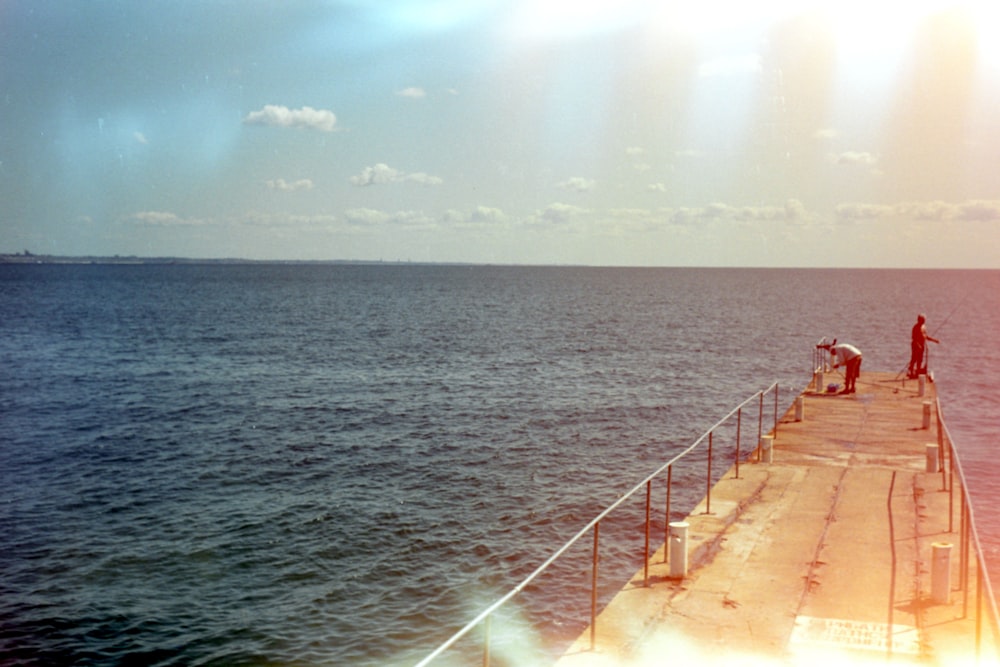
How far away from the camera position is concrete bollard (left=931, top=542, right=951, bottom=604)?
11.4 metres

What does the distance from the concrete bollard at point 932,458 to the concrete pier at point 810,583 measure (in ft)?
0.53

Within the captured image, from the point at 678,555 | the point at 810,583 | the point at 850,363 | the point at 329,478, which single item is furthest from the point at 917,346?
the point at 678,555

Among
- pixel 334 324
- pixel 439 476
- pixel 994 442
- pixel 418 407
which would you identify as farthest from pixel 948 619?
pixel 334 324

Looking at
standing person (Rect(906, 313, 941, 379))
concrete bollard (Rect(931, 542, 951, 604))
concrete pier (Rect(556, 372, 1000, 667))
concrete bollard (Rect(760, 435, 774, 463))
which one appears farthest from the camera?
standing person (Rect(906, 313, 941, 379))

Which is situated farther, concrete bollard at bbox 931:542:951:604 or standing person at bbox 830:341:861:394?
standing person at bbox 830:341:861:394

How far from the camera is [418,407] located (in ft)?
131

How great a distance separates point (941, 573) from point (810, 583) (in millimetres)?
1707

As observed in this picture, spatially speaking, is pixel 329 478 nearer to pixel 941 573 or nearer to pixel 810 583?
pixel 810 583

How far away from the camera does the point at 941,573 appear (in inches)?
449

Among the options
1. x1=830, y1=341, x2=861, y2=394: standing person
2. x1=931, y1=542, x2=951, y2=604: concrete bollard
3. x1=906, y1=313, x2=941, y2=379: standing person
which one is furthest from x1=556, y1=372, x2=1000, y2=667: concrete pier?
x1=906, y1=313, x2=941, y2=379: standing person

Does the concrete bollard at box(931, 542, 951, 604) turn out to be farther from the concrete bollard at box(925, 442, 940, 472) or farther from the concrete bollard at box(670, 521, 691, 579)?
the concrete bollard at box(925, 442, 940, 472)

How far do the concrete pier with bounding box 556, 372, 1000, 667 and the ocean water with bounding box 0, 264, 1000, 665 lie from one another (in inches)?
137

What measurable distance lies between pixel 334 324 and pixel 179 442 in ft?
201

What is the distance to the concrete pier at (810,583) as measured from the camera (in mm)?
10086
